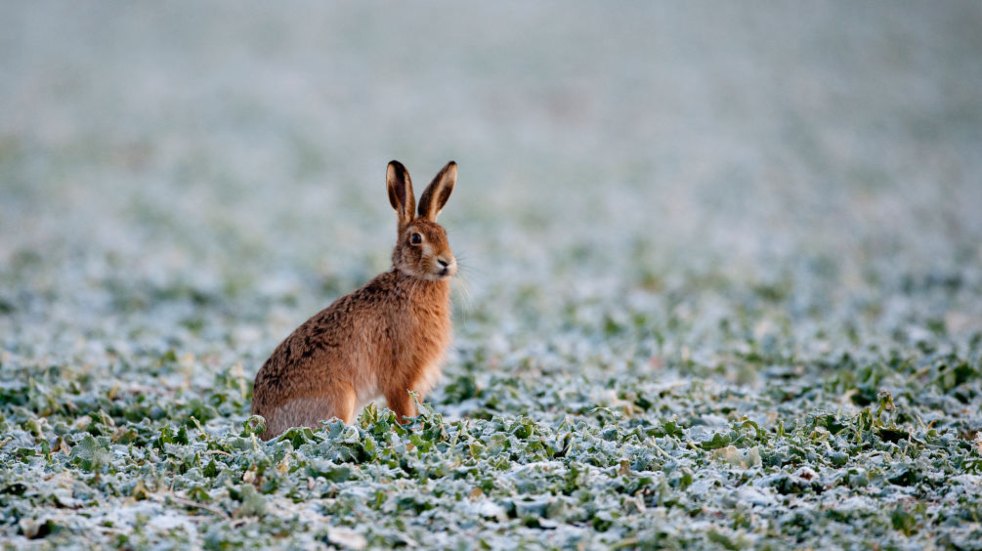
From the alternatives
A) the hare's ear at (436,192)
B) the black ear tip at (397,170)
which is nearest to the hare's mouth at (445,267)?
the hare's ear at (436,192)

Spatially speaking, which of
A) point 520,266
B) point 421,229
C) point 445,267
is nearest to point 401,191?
point 421,229

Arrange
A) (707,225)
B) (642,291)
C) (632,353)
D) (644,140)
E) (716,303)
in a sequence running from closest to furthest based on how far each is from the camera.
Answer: (632,353)
(716,303)
(642,291)
(707,225)
(644,140)

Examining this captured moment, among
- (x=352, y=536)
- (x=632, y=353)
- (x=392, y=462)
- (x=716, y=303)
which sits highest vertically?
(x=716, y=303)

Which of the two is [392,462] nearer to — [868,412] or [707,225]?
[868,412]

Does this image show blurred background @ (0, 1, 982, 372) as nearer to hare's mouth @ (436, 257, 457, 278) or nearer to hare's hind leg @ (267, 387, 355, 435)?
hare's mouth @ (436, 257, 457, 278)

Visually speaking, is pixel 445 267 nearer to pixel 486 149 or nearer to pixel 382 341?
pixel 382 341

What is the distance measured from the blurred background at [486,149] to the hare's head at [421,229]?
572 millimetres

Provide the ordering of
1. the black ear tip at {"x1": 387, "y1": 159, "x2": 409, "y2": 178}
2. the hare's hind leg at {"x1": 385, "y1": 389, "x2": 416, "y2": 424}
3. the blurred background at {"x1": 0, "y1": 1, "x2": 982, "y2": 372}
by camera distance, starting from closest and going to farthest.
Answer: the black ear tip at {"x1": 387, "y1": 159, "x2": 409, "y2": 178} < the hare's hind leg at {"x1": 385, "y1": 389, "x2": 416, "y2": 424} < the blurred background at {"x1": 0, "y1": 1, "x2": 982, "y2": 372}

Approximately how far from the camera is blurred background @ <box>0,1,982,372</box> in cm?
1590

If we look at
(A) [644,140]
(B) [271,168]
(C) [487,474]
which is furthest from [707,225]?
(C) [487,474]

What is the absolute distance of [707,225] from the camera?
800 inches

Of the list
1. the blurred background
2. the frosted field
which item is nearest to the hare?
the frosted field

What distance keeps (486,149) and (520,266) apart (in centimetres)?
1054

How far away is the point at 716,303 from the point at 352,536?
958cm
